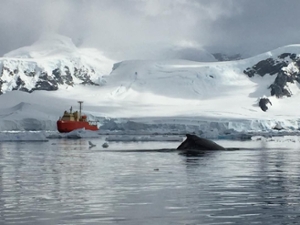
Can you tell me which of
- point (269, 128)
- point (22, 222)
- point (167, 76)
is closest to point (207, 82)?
point (167, 76)

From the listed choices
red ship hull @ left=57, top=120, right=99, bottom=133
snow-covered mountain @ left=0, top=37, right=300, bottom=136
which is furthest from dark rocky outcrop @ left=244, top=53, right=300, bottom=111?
red ship hull @ left=57, top=120, right=99, bottom=133

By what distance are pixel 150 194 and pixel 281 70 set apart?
165 meters

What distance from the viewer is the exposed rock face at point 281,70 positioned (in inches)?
A: 6855

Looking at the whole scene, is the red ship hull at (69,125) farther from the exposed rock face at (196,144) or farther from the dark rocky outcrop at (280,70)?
the dark rocky outcrop at (280,70)

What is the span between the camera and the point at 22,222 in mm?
11945

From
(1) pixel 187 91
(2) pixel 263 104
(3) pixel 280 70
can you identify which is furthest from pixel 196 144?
(3) pixel 280 70

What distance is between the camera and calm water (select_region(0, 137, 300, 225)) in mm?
12406

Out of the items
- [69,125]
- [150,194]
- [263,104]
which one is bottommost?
[150,194]

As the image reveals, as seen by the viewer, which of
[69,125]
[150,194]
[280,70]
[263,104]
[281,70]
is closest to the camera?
[150,194]

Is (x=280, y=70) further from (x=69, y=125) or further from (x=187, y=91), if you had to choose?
(x=69, y=125)

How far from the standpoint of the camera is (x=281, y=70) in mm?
176625

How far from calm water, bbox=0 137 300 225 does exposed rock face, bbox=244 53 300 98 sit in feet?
499

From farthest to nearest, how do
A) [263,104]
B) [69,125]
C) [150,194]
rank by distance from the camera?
[263,104] < [69,125] < [150,194]

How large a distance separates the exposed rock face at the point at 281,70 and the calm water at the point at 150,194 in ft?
499
